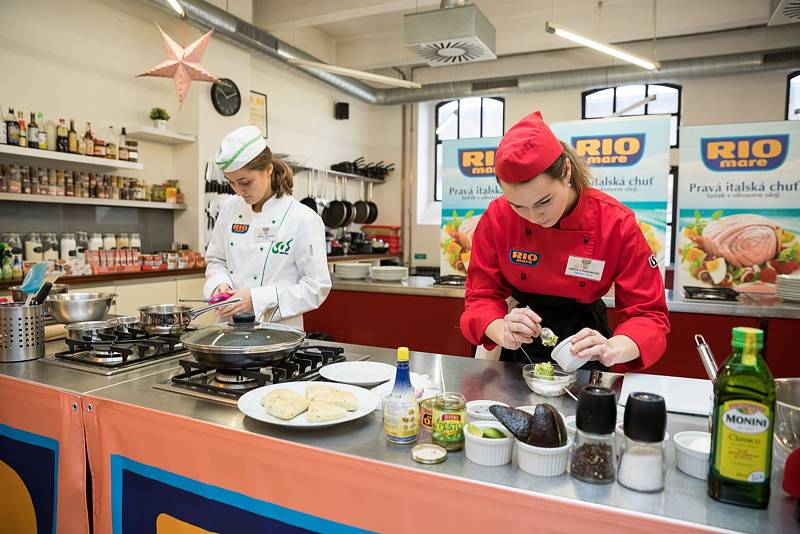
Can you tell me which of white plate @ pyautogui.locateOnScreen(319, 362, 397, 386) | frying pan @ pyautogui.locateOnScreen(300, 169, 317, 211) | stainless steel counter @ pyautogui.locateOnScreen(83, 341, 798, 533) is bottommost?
stainless steel counter @ pyautogui.locateOnScreen(83, 341, 798, 533)

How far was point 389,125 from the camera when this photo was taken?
9.40 metres

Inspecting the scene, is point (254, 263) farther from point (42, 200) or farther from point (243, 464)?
point (42, 200)

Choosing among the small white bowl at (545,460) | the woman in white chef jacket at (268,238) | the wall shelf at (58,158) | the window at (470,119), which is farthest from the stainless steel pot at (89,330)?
the window at (470,119)

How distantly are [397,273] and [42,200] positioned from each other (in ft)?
9.43

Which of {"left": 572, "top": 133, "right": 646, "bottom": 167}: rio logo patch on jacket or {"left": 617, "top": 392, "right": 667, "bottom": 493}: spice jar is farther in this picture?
{"left": 572, "top": 133, "right": 646, "bottom": 167}: rio logo patch on jacket

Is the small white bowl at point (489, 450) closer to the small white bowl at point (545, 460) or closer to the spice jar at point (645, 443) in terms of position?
the small white bowl at point (545, 460)

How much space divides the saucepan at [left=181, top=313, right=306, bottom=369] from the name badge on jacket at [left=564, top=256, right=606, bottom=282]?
34.2 inches

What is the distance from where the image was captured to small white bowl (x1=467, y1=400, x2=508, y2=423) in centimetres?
120

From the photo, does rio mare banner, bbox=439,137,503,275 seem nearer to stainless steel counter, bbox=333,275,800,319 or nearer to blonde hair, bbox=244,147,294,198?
stainless steel counter, bbox=333,275,800,319

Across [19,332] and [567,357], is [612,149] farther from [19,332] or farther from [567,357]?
[19,332]

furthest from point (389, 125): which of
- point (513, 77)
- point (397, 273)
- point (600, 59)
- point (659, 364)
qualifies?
point (659, 364)

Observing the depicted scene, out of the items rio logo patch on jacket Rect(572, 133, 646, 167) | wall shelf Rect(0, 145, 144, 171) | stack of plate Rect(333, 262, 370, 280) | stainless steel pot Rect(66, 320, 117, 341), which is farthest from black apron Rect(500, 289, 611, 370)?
wall shelf Rect(0, 145, 144, 171)

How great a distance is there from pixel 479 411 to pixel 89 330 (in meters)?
1.35

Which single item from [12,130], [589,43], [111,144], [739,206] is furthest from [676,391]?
[111,144]
